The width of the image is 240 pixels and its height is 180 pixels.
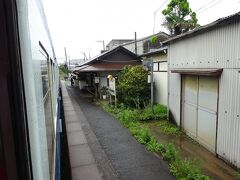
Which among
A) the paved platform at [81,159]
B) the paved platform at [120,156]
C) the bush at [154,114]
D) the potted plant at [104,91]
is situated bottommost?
the paved platform at [120,156]

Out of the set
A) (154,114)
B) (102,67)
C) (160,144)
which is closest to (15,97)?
(160,144)

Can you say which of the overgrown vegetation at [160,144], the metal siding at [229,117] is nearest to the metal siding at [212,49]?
the metal siding at [229,117]

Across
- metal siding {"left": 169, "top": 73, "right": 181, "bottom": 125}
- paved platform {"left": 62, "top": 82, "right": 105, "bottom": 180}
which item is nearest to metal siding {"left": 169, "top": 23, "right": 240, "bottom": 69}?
metal siding {"left": 169, "top": 73, "right": 181, "bottom": 125}

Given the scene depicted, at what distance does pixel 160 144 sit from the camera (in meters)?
6.03

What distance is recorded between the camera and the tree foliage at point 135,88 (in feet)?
37.1

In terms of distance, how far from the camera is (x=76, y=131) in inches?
280

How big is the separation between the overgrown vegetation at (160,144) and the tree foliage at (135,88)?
59 centimetres

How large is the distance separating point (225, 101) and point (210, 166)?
5.19ft

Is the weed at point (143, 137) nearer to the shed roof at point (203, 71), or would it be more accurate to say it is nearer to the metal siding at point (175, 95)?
the metal siding at point (175, 95)

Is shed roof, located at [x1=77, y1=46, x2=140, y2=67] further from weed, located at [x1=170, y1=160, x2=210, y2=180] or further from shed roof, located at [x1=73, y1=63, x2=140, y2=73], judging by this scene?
weed, located at [x1=170, y1=160, x2=210, y2=180]

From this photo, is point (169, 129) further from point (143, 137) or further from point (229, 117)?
point (229, 117)

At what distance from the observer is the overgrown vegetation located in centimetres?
447

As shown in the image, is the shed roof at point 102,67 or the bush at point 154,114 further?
the shed roof at point 102,67

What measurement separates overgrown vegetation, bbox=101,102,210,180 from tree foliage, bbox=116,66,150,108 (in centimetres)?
59
